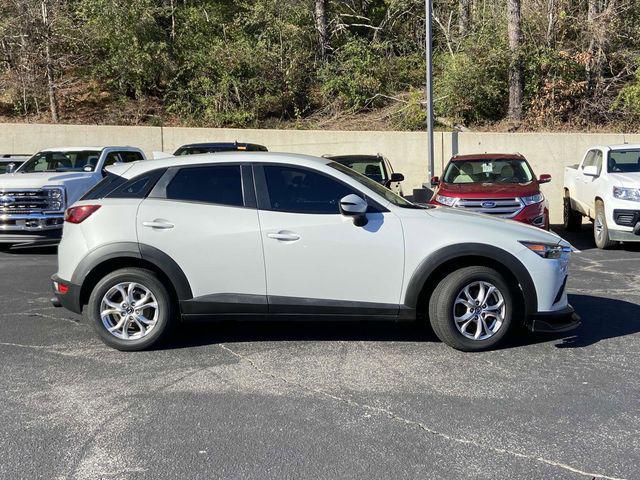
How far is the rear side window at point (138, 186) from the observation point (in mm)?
5977

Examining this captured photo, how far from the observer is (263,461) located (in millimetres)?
3883

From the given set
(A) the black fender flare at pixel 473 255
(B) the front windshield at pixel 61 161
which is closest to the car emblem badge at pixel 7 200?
(B) the front windshield at pixel 61 161

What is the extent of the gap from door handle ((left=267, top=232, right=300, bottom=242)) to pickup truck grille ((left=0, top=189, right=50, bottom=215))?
7.00m

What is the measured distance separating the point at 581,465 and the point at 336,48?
22778 mm

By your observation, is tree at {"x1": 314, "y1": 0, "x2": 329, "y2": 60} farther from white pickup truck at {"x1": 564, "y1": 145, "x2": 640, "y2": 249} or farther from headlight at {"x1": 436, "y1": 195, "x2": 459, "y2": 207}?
headlight at {"x1": 436, "y1": 195, "x2": 459, "y2": 207}

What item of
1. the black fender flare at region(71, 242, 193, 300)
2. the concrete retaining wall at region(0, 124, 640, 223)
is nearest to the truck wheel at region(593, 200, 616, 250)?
the concrete retaining wall at region(0, 124, 640, 223)

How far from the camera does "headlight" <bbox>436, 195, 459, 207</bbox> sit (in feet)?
35.7

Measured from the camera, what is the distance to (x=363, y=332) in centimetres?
652

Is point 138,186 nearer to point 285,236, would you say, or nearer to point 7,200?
point 285,236

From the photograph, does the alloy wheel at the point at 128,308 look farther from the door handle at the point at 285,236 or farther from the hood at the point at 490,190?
the hood at the point at 490,190

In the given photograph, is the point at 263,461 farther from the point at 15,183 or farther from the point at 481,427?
the point at 15,183

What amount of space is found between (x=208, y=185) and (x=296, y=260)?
3.43 feet

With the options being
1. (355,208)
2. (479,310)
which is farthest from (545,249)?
(355,208)

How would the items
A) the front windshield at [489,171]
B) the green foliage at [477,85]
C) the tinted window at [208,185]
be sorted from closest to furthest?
1. the tinted window at [208,185]
2. the front windshield at [489,171]
3. the green foliage at [477,85]
